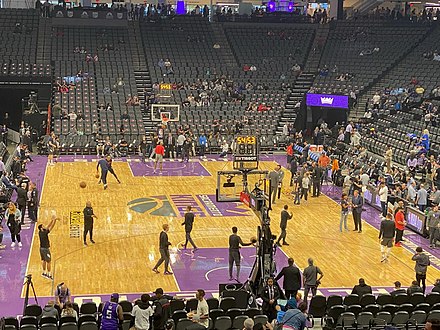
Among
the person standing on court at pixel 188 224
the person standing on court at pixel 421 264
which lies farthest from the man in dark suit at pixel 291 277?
the person standing on court at pixel 188 224

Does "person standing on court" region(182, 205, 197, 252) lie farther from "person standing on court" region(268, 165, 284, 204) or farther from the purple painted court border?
"person standing on court" region(268, 165, 284, 204)

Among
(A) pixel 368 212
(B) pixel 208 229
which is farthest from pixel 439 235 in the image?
(B) pixel 208 229

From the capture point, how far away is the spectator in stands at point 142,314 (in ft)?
50.4

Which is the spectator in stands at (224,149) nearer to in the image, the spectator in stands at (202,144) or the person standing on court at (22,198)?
the spectator in stands at (202,144)

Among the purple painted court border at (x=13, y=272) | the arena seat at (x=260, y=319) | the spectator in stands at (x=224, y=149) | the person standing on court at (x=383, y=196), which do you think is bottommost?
the spectator in stands at (x=224, y=149)

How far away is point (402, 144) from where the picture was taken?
1469 inches

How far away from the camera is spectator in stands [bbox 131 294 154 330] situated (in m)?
15.4

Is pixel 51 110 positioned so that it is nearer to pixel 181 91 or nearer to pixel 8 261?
pixel 181 91

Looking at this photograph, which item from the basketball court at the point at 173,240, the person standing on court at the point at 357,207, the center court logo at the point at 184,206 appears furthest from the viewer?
the center court logo at the point at 184,206

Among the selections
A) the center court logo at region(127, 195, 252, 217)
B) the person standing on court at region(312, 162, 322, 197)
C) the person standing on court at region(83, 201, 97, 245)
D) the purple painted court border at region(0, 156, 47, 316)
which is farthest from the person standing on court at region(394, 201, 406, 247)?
the purple painted court border at region(0, 156, 47, 316)

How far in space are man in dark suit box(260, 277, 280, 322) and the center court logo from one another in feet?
35.8

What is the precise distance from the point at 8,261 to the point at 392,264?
11.1 m

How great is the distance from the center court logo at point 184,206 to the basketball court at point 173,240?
4 centimetres

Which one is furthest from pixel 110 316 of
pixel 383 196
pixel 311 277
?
pixel 383 196
